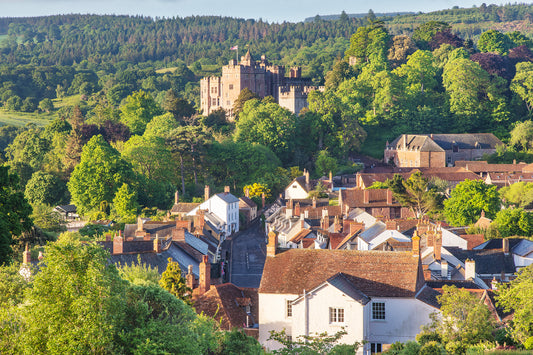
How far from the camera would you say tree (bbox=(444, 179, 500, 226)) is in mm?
61906

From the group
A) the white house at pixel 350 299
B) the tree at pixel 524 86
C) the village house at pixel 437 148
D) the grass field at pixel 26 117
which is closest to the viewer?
the white house at pixel 350 299

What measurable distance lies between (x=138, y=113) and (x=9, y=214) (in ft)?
234

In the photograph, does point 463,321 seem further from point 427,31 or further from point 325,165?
point 427,31

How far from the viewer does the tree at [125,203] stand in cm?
6550

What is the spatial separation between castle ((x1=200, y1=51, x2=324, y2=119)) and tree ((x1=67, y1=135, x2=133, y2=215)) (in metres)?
32.7

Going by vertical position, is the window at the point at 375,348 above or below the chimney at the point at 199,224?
above

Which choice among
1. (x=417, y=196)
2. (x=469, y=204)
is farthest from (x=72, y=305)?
(x=417, y=196)

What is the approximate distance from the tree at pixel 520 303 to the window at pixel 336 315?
225 inches

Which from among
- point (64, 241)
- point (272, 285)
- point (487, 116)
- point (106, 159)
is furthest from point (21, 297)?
point (487, 116)

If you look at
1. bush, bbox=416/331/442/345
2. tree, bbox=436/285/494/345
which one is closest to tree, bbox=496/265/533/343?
tree, bbox=436/285/494/345

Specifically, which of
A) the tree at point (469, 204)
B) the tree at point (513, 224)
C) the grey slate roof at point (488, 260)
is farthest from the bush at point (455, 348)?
the tree at point (469, 204)

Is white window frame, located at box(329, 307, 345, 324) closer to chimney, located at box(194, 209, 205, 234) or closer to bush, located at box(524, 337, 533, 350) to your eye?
bush, located at box(524, 337, 533, 350)

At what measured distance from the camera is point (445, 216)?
63.2m

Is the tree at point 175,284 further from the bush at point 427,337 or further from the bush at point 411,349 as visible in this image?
the bush at point 411,349
